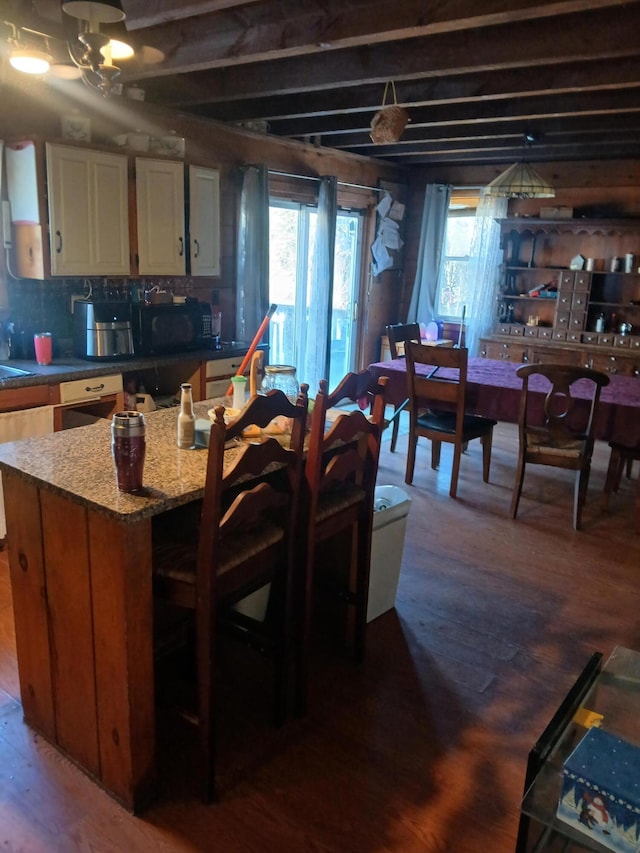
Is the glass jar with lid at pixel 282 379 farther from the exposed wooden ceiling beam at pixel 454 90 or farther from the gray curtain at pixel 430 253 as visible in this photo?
the gray curtain at pixel 430 253

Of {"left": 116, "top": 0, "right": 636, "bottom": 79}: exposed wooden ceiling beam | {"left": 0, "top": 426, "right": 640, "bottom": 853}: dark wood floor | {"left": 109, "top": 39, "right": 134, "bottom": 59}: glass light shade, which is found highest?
{"left": 116, "top": 0, "right": 636, "bottom": 79}: exposed wooden ceiling beam

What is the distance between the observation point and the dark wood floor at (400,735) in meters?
1.72

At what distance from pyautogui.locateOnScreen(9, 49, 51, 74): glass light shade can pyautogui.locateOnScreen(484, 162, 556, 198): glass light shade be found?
9.45ft

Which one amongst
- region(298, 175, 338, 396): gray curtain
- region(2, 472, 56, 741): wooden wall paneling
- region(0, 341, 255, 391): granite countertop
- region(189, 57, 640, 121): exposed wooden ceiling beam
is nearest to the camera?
region(2, 472, 56, 741): wooden wall paneling

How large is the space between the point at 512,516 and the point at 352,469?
196 centimetres

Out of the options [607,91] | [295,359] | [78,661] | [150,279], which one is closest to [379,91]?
[607,91]

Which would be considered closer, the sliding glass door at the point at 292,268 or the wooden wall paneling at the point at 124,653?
the wooden wall paneling at the point at 124,653

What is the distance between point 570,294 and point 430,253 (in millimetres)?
1443

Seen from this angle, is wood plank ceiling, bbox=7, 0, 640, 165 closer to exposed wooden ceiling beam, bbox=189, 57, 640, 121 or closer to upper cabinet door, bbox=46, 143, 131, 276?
exposed wooden ceiling beam, bbox=189, 57, 640, 121

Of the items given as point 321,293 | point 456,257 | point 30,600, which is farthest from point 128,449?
point 456,257

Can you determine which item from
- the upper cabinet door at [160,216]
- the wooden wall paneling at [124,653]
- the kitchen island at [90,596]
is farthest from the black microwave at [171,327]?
the wooden wall paneling at [124,653]

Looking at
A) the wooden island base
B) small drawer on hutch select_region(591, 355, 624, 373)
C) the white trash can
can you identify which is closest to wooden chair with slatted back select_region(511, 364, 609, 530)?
the white trash can

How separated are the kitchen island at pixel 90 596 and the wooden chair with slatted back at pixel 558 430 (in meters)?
2.28

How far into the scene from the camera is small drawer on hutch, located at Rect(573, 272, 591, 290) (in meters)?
5.77
